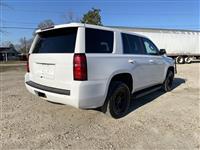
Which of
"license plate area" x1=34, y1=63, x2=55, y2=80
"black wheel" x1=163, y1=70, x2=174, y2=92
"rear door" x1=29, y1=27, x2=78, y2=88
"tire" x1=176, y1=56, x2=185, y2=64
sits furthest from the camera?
"tire" x1=176, y1=56, x2=185, y2=64

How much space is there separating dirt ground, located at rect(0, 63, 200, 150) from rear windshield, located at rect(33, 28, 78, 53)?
156 cm

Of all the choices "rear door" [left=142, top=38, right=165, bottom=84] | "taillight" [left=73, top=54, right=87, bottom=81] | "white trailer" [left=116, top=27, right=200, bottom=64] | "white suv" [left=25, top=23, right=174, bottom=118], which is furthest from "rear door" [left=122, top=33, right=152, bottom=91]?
"white trailer" [left=116, top=27, right=200, bottom=64]

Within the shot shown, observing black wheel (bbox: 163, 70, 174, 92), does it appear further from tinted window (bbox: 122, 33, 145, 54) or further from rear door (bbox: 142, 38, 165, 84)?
tinted window (bbox: 122, 33, 145, 54)

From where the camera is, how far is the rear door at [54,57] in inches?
140

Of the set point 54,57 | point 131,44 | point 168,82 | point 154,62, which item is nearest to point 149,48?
point 154,62

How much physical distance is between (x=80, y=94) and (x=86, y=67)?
0.49 metres

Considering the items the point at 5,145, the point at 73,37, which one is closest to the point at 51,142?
the point at 5,145

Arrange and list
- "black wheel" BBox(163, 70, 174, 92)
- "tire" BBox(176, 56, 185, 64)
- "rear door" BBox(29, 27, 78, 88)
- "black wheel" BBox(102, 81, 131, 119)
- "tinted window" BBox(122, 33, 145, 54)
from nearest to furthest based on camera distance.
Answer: "rear door" BBox(29, 27, 78, 88)
"black wheel" BBox(102, 81, 131, 119)
"tinted window" BBox(122, 33, 145, 54)
"black wheel" BBox(163, 70, 174, 92)
"tire" BBox(176, 56, 185, 64)

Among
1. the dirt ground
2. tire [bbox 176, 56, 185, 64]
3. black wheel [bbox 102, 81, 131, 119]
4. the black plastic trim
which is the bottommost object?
the dirt ground

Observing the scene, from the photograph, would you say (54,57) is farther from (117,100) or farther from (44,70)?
(117,100)

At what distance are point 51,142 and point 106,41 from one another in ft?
7.31

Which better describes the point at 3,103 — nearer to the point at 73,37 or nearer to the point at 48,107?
the point at 48,107

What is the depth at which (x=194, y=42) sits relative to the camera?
26.7 metres

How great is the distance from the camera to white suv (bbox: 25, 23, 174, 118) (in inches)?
137
